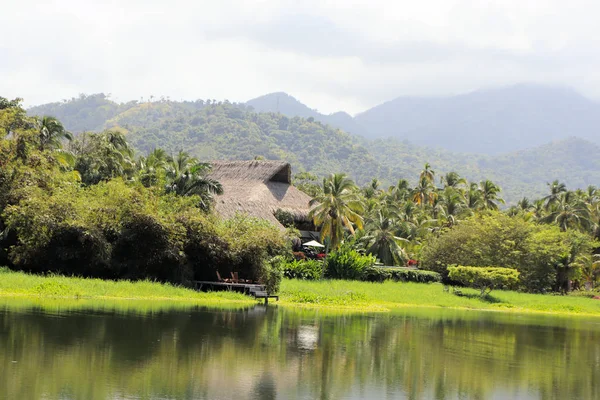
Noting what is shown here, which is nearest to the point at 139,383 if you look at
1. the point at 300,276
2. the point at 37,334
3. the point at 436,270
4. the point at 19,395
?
the point at 19,395

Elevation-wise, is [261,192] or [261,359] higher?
[261,192]

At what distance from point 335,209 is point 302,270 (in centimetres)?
512

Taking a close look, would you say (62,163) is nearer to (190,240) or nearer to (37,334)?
(190,240)

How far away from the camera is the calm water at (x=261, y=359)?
13352 millimetres

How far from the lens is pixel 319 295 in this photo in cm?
3681

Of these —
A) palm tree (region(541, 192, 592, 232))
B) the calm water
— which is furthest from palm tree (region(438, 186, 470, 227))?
the calm water

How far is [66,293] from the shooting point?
89.8ft

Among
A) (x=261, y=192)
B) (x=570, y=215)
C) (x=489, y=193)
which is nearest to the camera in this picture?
(x=261, y=192)

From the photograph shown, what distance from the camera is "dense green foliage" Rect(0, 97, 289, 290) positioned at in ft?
102

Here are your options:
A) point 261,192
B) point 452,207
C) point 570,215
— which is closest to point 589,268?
point 570,215

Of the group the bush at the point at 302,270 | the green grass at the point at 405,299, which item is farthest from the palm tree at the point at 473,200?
the bush at the point at 302,270

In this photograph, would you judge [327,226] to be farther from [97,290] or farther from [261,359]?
[261,359]

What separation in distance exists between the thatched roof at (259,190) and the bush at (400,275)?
7.55 meters

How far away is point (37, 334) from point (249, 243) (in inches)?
743
